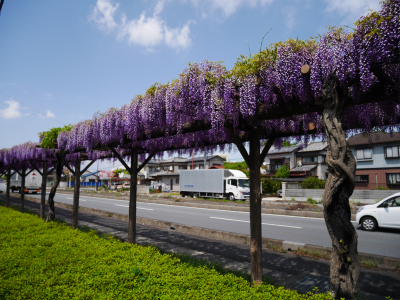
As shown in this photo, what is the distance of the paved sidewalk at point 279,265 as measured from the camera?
4.97 metres

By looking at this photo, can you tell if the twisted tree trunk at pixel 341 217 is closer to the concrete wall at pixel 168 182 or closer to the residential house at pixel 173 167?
the residential house at pixel 173 167

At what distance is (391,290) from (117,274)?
4929 millimetres

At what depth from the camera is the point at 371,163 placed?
107ft

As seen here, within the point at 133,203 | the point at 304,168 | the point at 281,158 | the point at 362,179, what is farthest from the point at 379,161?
the point at 133,203

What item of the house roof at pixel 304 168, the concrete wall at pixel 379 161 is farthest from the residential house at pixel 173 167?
the concrete wall at pixel 379 161

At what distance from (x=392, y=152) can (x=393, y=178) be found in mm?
3049

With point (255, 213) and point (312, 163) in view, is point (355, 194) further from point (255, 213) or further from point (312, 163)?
point (255, 213)

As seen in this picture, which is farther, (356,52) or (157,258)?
(157,258)

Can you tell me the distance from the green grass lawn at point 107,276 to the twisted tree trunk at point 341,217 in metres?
0.35

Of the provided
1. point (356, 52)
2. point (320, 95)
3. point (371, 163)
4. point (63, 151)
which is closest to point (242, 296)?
point (320, 95)

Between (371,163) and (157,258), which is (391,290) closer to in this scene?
(157,258)

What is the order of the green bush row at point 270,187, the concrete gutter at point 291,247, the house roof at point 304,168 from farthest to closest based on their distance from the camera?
the house roof at point 304,168 < the green bush row at point 270,187 < the concrete gutter at point 291,247

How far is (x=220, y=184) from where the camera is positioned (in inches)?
1167

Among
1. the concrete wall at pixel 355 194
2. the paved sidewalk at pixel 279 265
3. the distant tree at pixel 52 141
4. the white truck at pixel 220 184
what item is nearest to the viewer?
the paved sidewalk at pixel 279 265
